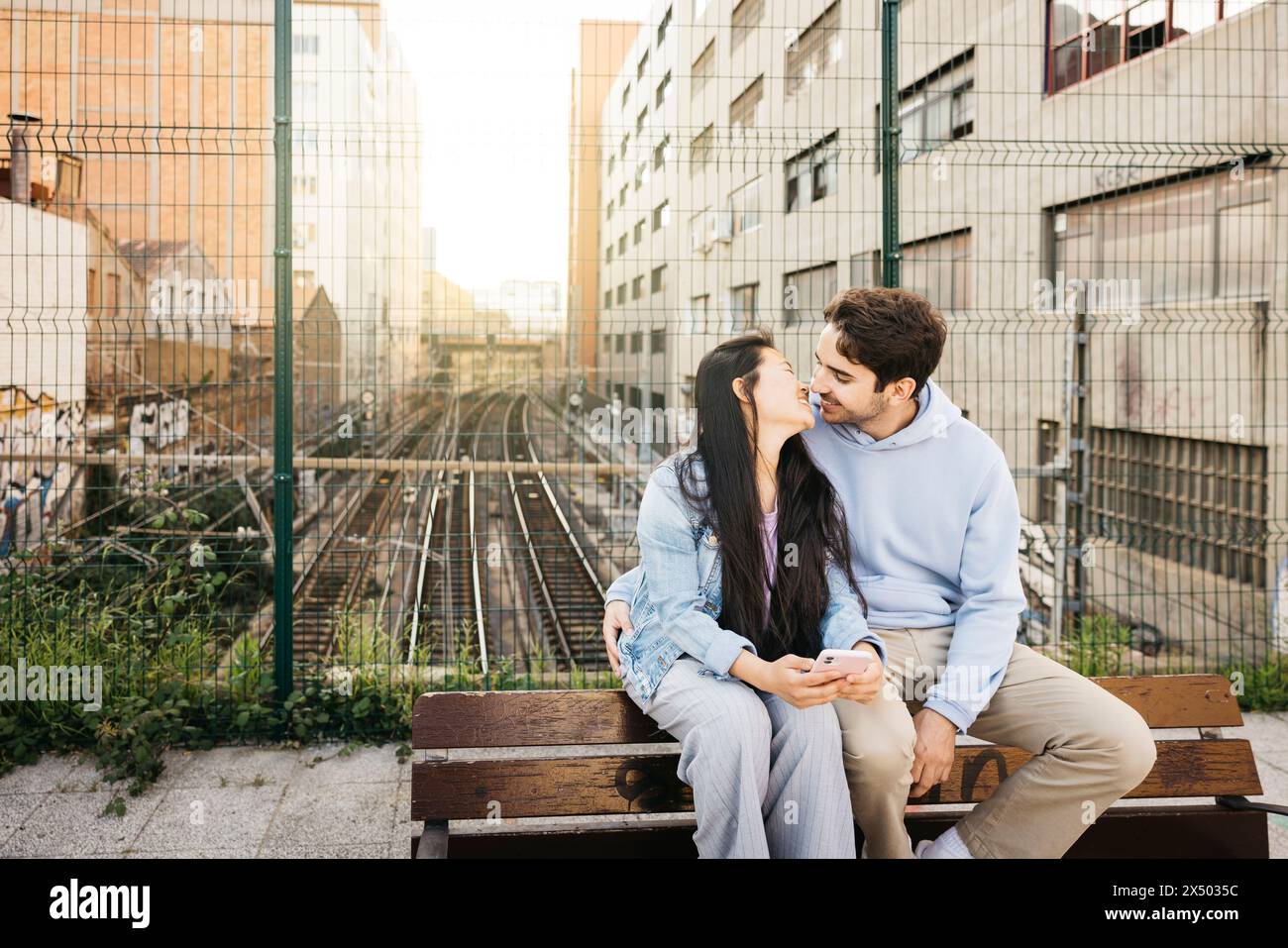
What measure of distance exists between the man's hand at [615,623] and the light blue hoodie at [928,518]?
2.4 inches

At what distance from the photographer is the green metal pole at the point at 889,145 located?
498 cm

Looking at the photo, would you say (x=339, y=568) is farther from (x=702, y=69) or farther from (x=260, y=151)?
(x=702, y=69)

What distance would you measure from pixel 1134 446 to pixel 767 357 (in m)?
9.18

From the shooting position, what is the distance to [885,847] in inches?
99.0

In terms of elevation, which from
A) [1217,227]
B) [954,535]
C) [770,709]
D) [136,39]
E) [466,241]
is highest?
[136,39]

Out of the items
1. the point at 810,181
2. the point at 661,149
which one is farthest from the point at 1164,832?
the point at 810,181

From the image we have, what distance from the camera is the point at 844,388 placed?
290 cm

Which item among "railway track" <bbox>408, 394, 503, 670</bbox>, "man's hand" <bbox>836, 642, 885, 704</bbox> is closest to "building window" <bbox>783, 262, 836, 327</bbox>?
"railway track" <bbox>408, 394, 503, 670</bbox>

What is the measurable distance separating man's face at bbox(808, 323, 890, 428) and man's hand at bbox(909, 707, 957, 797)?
0.89 metres

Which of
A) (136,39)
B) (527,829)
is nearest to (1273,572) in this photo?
(527,829)

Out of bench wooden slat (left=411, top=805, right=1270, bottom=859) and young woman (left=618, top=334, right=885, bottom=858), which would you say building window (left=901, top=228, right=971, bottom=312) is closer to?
bench wooden slat (left=411, top=805, right=1270, bottom=859)

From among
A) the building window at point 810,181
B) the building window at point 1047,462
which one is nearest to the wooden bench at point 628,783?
the building window at point 1047,462

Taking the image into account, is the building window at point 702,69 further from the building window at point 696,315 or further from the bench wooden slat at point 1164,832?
the bench wooden slat at point 1164,832

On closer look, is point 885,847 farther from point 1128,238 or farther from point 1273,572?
point 1128,238
